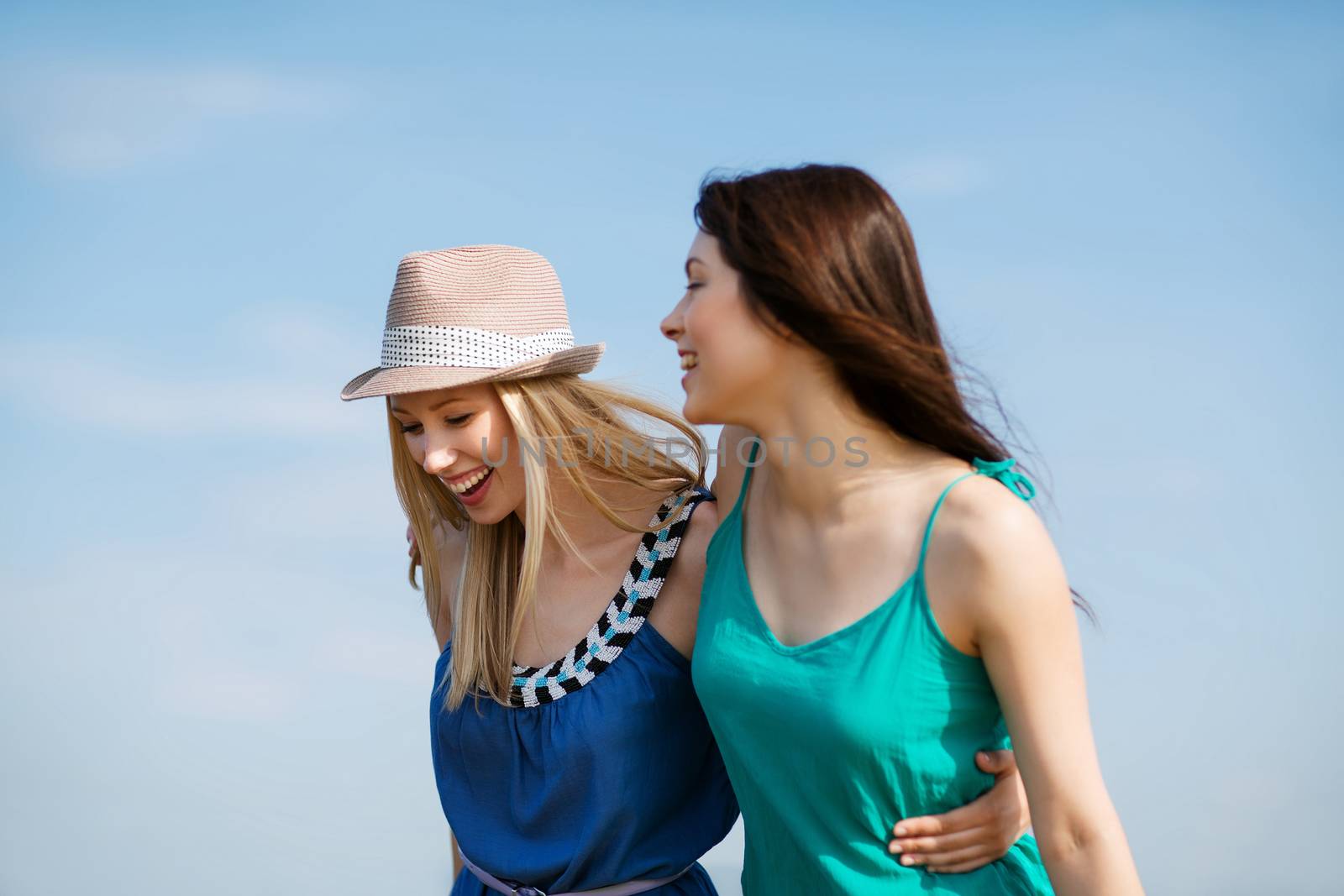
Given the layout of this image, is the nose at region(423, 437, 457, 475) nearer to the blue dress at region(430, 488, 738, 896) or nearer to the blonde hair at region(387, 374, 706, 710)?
the blonde hair at region(387, 374, 706, 710)

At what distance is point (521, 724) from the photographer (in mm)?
2693

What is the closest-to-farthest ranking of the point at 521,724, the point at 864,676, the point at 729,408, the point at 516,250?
the point at 864,676, the point at 729,408, the point at 521,724, the point at 516,250

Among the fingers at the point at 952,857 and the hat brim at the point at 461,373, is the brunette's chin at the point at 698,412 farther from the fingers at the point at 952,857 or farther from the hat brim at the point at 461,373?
the fingers at the point at 952,857

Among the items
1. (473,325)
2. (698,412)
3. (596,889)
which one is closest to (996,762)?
(698,412)

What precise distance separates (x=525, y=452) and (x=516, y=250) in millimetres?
527

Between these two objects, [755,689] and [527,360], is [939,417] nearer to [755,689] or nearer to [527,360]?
[755,689]

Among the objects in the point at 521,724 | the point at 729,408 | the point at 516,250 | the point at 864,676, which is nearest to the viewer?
the point at 864,676

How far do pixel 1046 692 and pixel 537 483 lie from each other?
127cm

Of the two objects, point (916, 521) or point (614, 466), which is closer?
point (916, 521)

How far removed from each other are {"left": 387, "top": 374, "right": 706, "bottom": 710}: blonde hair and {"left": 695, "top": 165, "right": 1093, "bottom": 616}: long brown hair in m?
0.78

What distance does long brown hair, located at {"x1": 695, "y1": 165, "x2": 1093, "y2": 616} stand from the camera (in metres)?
2.09

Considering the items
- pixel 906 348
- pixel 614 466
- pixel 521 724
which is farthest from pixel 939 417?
pixel 521 724

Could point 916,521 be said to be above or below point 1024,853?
above

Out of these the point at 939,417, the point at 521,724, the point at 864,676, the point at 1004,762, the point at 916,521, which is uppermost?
the point at 939,417
